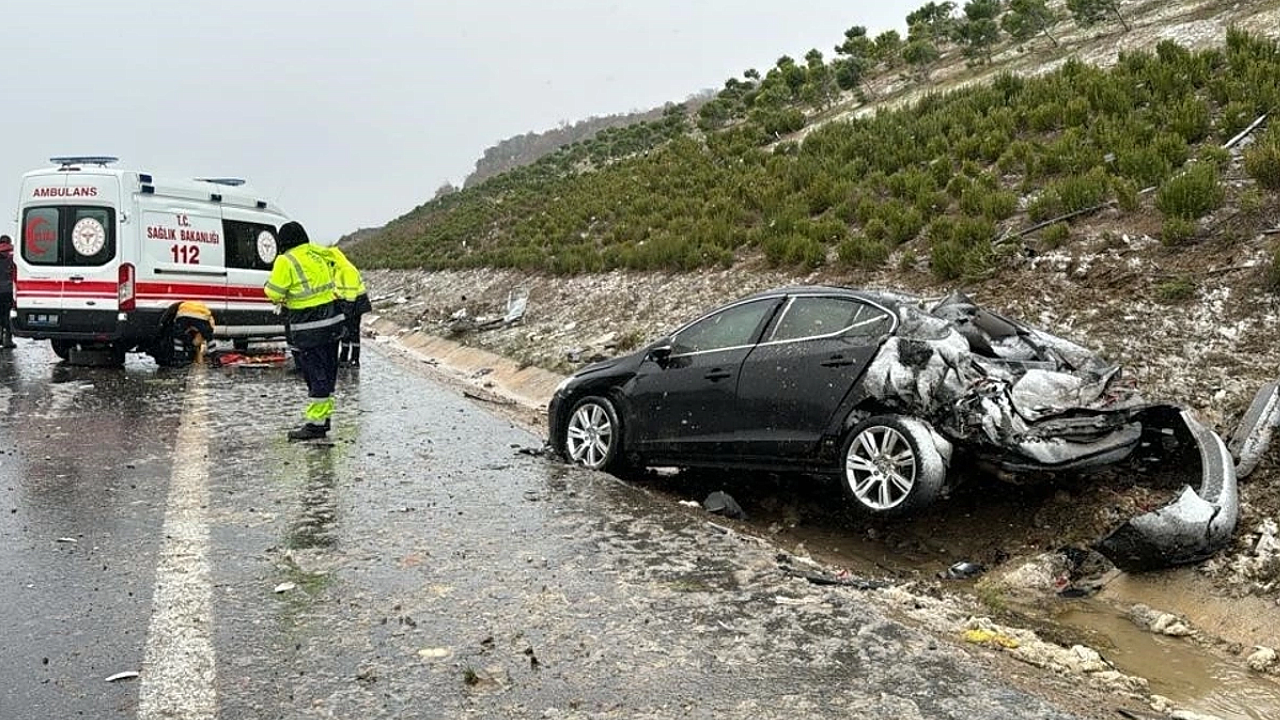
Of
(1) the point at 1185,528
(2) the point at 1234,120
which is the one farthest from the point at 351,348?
(2) the point at 1234,120

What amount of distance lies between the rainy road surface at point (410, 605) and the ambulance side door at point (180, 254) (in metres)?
5.90

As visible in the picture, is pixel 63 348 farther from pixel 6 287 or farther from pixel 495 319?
pixel 495 319

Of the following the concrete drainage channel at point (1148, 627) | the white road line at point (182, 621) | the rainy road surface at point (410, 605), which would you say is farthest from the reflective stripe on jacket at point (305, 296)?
the concrete drainage channel at point (1148, 627)

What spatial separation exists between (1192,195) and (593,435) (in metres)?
7.03

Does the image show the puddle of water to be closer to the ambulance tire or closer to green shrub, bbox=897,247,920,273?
green shrub, bbox=897,247,920,273

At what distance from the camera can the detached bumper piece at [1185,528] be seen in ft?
16.8

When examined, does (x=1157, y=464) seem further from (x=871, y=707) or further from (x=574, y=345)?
(x=574, y=345)

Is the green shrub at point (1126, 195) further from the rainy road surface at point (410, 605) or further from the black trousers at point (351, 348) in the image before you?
the black trousers at point (351, 348)

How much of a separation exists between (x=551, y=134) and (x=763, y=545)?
400ft

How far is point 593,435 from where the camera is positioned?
25.9 feet

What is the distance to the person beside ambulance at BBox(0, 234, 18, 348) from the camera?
16.0 metres

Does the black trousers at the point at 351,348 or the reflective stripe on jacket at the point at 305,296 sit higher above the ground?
the reflective stripe on jacket at the point at 305,296

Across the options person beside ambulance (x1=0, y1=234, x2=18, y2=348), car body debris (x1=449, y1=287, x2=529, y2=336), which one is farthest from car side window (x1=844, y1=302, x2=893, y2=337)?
person beside ambulance (x1=0, y1=234, x2=18, y2=348)

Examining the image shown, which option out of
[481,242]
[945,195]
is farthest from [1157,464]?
[481,242]
